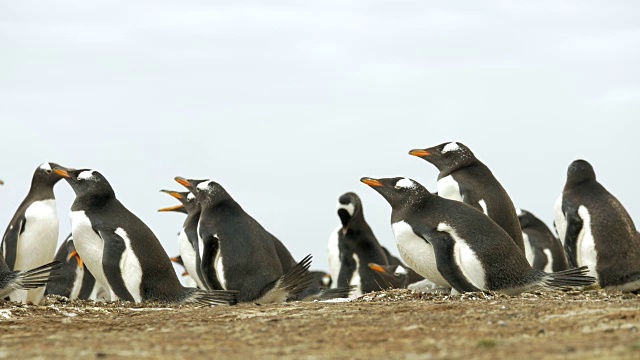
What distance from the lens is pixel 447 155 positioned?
11.9m

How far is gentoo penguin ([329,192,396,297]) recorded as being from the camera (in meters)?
15.1

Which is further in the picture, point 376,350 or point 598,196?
point 598,196

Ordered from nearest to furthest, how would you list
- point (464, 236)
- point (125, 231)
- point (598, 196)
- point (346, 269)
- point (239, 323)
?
point (239, 323)
point (464, 236)
point (125, 231)
point (598, 196)
point (346, 269)

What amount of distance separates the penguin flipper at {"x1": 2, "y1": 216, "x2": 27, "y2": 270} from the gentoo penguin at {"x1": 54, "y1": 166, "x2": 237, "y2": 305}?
144 centimetres

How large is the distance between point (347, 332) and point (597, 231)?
563cm

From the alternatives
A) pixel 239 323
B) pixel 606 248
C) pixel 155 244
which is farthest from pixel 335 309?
pixel 606 248

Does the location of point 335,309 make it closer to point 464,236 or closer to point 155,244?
point 464,236

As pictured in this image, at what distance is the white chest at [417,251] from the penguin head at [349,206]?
5.27 meters

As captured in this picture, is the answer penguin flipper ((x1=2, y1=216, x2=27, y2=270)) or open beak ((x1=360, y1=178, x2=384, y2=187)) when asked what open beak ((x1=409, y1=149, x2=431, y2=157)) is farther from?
penguin flipper ((x1=2, y1=216, x2=27, y2=270))

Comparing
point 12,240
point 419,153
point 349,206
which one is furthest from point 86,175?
point 349,206

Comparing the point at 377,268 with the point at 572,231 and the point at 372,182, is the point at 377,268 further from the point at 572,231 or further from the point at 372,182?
the point at 372,182

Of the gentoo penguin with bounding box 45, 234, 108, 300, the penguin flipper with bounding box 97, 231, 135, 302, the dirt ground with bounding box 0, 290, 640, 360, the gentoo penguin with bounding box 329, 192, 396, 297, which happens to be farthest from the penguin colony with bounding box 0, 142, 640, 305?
the gentoo penguin with bounding box 45, 234, 108, 300

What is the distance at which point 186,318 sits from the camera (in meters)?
7.30

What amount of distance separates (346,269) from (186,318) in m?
8.15
